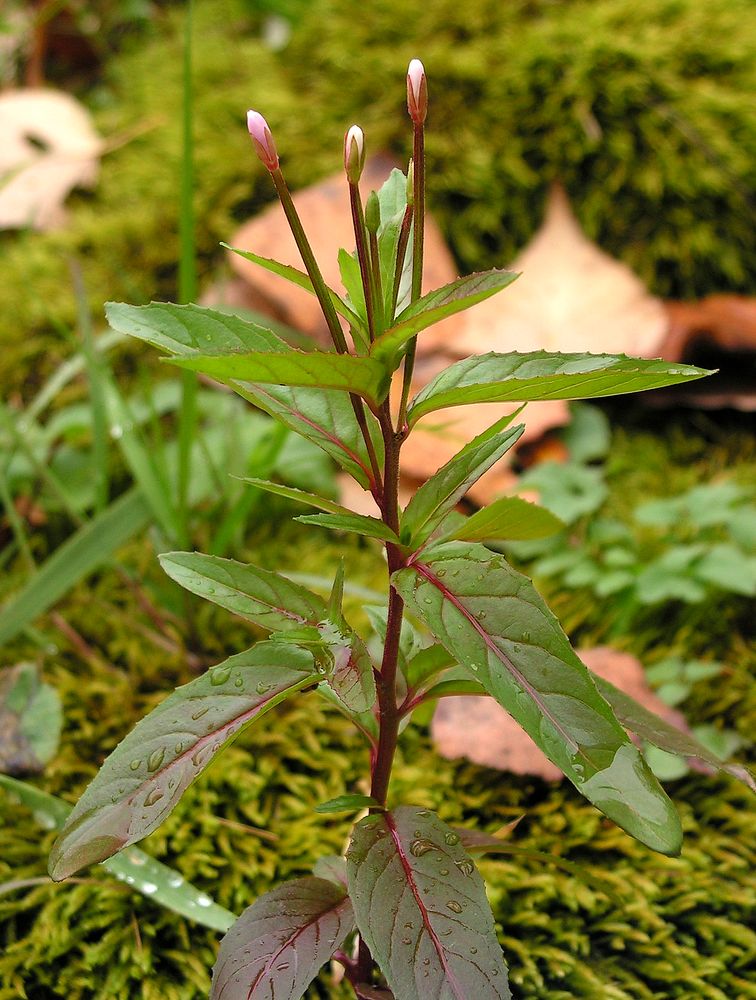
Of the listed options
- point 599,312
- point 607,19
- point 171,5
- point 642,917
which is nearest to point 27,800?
point 642,917

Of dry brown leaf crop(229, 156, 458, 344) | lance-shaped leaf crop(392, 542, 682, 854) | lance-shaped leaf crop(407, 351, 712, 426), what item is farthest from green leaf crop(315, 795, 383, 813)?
dry brown leaf crop(229, 156, 458, 344)

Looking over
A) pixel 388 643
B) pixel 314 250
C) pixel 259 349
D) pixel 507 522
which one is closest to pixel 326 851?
pixel 388 643

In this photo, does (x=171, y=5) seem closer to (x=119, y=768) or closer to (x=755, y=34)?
(x=755, y=34)

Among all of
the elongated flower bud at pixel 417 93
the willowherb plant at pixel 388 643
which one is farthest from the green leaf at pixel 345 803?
the elongated flower bud at pixel 417 93

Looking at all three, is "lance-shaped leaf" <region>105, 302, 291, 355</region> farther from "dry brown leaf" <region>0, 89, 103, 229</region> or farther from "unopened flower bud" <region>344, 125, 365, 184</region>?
"dry brown leaf" <region>0, 89, 103, 229</region>

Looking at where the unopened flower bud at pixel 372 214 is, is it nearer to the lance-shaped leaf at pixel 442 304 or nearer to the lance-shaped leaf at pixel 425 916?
the lance-shaped leaf at pixel 442 304

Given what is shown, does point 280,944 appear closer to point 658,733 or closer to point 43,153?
point 658,733
